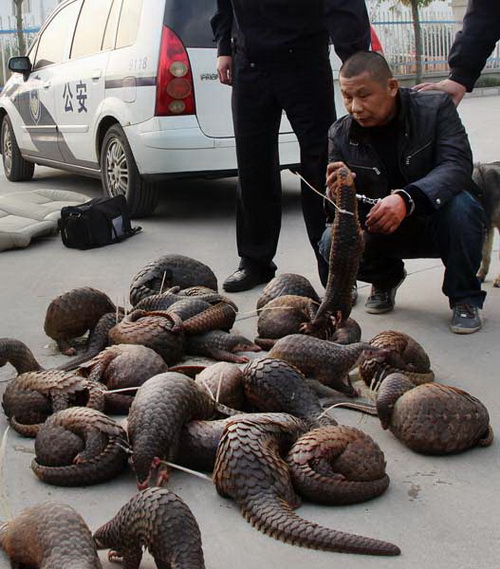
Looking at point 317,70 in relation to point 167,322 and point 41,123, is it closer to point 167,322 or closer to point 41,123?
point 167,322

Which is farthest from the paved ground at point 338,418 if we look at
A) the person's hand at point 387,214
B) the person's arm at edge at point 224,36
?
the person's arm at edge at point 224,36

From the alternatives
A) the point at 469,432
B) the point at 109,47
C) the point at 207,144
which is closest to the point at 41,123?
the point at 109,47

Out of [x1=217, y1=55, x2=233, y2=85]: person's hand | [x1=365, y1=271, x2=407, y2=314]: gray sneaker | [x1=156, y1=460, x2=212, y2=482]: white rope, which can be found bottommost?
[x1=365, y1=271, x2=407, y2=314]: gray sneaker

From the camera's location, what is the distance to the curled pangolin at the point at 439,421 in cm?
330

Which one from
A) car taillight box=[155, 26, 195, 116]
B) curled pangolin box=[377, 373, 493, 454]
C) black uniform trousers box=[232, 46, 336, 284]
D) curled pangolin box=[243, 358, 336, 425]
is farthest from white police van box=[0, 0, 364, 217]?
curled pangolin box=[377, 373, 493, 454]

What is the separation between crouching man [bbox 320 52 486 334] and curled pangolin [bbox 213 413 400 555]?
1.67m

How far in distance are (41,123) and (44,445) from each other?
23.4 feet

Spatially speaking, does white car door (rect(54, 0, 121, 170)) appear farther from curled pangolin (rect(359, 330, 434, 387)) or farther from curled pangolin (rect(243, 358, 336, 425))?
curled pangolin (rect(243, 358, 336, 425))

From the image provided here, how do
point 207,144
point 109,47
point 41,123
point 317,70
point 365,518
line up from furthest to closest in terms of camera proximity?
point 41,123 → point 109,47 → point 207,144 → point 317,70 → point 365,518

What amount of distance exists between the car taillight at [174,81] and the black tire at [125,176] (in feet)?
2.10

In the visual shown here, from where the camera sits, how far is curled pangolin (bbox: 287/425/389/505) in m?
2.97

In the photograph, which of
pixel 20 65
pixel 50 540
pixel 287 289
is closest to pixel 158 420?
pixel 50 540

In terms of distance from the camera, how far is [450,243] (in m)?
4.70

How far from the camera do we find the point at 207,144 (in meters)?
7.55
